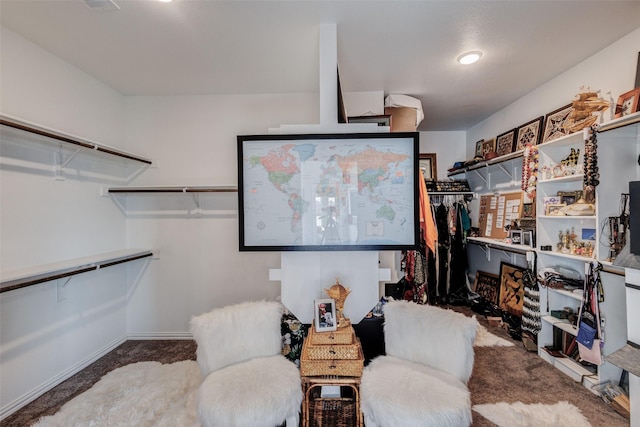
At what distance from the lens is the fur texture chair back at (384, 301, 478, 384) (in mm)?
1489

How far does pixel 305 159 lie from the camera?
1.73 meters

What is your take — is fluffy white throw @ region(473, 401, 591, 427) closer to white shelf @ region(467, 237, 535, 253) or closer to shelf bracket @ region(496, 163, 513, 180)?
white shelf @ region(467, 237, 535, 253)

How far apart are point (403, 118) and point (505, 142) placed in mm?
1366

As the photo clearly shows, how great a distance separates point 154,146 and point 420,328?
10.1 feet

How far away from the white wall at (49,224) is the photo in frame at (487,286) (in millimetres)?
4345

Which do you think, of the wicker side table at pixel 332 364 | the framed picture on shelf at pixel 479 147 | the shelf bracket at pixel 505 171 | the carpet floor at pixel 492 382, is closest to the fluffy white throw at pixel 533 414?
the carpet floor at pixel 492 382

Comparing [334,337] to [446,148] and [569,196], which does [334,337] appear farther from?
[446,148]

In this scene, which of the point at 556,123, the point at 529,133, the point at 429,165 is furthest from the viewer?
the point at 429,165

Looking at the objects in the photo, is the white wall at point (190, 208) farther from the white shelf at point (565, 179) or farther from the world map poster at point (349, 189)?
the white shelf at point (565, 179)

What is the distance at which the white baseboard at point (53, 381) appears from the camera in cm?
187

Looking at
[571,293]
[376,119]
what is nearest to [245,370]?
[376,119]

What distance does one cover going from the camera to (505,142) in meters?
3.25

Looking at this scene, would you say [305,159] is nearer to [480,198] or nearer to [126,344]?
[126,344]

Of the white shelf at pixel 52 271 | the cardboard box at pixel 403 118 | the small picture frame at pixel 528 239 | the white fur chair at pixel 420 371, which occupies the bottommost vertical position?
the white fur chair at pixel 420 371
